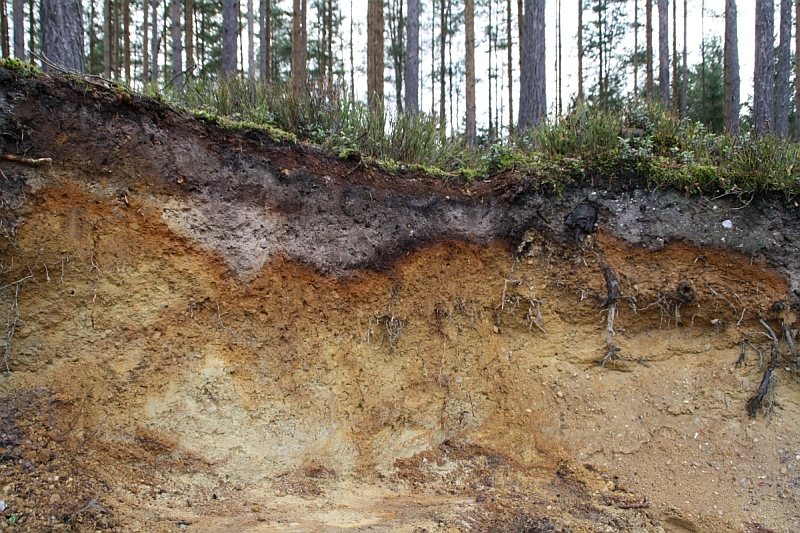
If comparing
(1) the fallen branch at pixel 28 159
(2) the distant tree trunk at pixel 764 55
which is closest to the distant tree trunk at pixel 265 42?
(1) the fallen branch at pixel 28 159

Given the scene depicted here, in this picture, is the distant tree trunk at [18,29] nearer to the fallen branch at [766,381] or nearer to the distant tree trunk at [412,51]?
Result: the distant tree trunk at [412,51]

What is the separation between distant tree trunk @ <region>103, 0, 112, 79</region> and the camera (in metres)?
14.6

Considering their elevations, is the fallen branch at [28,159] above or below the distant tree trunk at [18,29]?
below

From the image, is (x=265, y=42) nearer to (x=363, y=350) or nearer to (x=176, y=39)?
(x=176, y=39)

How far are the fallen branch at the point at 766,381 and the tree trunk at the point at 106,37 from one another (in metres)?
17.1

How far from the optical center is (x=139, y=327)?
385cm

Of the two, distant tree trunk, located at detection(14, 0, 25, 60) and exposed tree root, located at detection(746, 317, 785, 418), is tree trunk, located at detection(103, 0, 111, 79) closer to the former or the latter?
distant tree trunk, located at detection(14, 0, 25, 60)

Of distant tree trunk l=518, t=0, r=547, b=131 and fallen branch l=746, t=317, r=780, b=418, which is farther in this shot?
distant tree trunk l=518, t=0, r=547, b=131

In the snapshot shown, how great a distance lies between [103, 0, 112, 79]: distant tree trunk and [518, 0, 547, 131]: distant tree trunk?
12.5m

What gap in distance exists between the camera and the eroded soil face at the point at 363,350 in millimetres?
3555

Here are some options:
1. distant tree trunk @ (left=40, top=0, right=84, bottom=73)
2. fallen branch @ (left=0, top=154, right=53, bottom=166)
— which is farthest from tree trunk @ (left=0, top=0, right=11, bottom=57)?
fallen branch @ (left=0, top=154, right=53, bottom=166)

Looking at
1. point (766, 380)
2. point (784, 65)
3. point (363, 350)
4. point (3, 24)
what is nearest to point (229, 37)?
point (3, 24)

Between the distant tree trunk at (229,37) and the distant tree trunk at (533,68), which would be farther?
the distant tree trunk at (229,37)

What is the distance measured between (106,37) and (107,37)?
0.15ft
